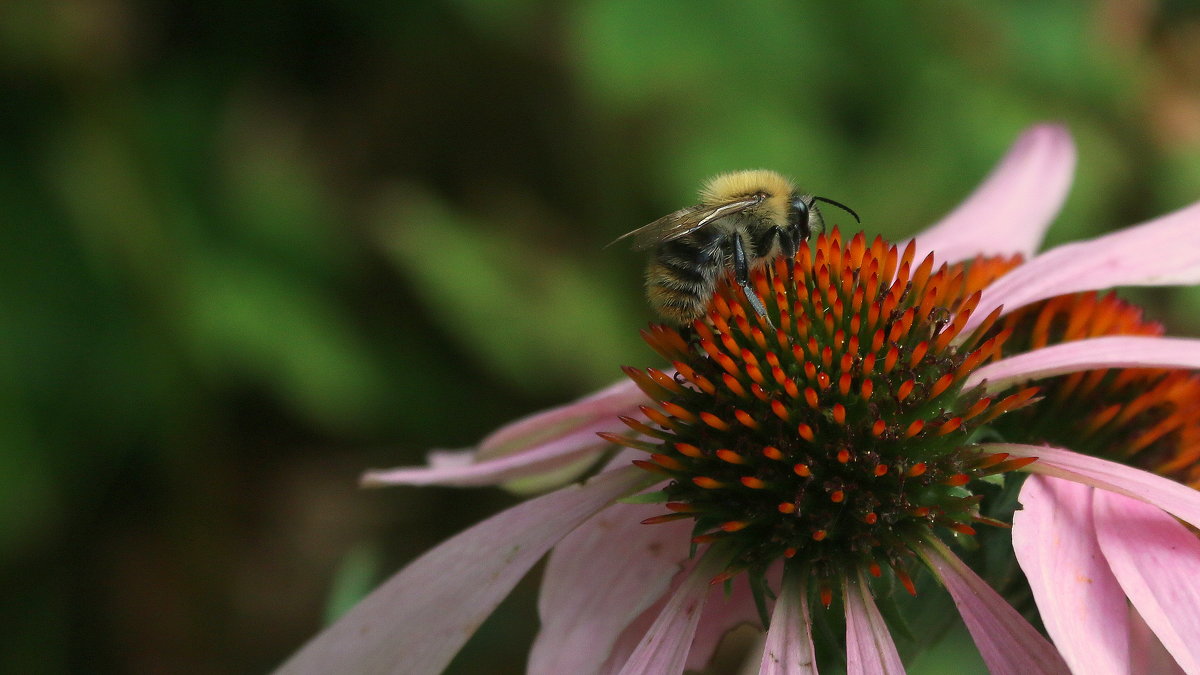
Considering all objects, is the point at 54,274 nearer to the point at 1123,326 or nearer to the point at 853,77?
the point at 853,77

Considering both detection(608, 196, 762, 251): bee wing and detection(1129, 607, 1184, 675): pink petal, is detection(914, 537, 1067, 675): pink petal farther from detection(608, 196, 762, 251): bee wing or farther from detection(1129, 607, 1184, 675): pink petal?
detection(608, 196, 762, 251): bee wing

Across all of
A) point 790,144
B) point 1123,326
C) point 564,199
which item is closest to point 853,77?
point 790,144

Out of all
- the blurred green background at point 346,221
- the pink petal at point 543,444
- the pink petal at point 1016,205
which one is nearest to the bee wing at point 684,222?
the pink petal at point 543,444

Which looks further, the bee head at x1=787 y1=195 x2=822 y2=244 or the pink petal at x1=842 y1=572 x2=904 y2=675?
the bee head at x1=787 y1=195 x2=822 y2=244

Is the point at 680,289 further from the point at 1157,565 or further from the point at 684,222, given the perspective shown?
the point at 1157,565

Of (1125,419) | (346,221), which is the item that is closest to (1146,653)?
(1125,419)

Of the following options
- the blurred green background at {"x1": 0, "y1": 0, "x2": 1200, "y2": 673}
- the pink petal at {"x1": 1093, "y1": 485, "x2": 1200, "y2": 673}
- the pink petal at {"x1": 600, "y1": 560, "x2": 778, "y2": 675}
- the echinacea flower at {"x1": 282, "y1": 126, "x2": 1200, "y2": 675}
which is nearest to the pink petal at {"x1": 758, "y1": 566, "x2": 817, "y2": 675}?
the echinacea flower at {"x1": 282, "y1": 126, "x2": 1200, "y2": 675}

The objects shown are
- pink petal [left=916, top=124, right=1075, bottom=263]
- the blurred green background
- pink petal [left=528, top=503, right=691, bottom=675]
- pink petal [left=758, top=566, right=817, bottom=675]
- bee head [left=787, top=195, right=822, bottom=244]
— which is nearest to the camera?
pink petal [left=758, top=566, right=817, bottom=675]
